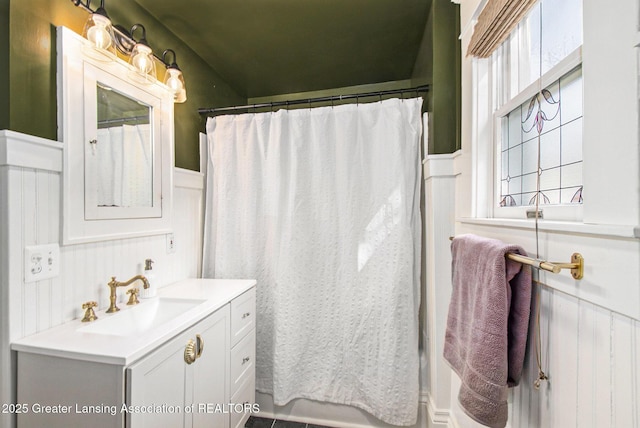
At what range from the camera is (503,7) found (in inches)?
35.5

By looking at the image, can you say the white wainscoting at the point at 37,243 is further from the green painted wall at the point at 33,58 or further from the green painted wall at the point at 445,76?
the green painted wall at the point at 445,76

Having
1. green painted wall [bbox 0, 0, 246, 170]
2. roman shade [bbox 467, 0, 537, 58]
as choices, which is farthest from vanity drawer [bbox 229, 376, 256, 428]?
roman shade [bbox 467, 0, 537, 58]

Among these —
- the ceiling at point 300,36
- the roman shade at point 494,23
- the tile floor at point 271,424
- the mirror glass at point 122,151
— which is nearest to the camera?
the roman shade at point 494,23

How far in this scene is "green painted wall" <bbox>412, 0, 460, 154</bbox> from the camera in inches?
56.5

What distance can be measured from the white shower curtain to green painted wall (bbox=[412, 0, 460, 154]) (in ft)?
0.49

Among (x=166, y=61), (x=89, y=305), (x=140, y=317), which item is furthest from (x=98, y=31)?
(x=140, y=317)

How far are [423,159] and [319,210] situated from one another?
69cm

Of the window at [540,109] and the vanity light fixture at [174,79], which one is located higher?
the vanity light fixture at [174,79]

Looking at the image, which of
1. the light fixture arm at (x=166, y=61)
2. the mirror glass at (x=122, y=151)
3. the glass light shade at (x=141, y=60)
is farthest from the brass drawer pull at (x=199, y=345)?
the light fixture arm at (x=166, y=61)

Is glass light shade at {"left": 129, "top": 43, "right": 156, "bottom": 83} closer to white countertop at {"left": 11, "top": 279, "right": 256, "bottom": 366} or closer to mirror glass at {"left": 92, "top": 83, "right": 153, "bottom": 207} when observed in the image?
mirror glass at {"left": 92, "top": 83, "right": 153, "bottom": 207}

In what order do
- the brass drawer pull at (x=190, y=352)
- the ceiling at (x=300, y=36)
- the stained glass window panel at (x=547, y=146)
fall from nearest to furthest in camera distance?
1. the stained glass window panel at (x=547, y=146)
2. the brass drawer pull at (x=190, y=352)
3. the ceiling at (x=300, y=36)

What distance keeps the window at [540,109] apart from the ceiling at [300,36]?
0.76 m

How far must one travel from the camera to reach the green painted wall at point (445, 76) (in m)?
1.43

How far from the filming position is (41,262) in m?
1.00
